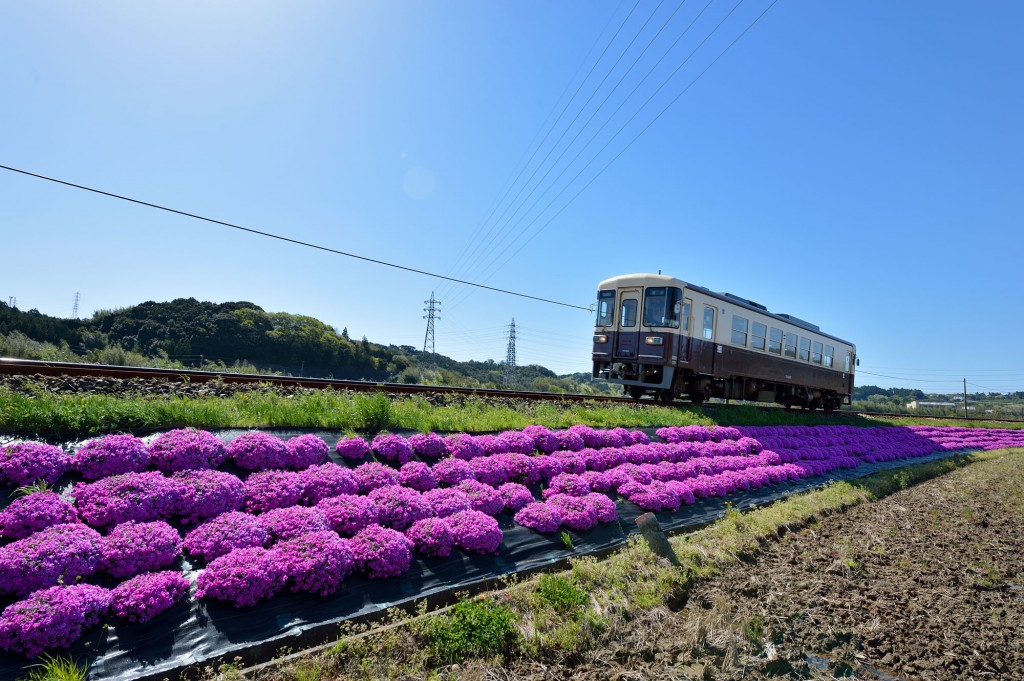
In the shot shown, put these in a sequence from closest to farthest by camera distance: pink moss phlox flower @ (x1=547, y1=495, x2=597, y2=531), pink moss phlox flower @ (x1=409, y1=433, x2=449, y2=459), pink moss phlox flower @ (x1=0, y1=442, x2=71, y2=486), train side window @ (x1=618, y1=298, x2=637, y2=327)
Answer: pink moss phlox flower @ (x1=0, y1=442, x2=71, y2=486), pink moss phlox flower @ (x1=547, y1=495, x2=597, y2=531), pink moss phlox flower @ (x1=409, y1=433, x2=449, y2=459), train side window @ (x1=618, y1=298, x2=637, y2=327)

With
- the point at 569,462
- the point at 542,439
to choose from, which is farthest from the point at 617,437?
the point at 569,462

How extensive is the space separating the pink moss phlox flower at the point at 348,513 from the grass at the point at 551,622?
1208mm

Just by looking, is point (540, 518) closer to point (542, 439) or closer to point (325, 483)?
point (325, 483)

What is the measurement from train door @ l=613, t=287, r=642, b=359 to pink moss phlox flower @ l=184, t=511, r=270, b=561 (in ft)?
42.2

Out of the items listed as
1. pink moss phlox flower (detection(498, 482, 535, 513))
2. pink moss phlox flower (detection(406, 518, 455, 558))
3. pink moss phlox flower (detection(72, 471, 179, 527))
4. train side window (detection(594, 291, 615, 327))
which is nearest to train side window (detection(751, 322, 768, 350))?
train side window (detection(594, 291, 615, 327))

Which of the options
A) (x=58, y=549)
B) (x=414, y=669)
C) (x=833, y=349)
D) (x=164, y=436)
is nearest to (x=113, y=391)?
(x=164, y=436)

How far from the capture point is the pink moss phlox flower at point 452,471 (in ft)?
20.4

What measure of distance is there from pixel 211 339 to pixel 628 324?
22.7 metres

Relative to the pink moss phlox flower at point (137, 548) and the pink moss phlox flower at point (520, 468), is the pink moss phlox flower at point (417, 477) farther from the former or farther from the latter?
the pink moss phlox flower at point (137, 548)

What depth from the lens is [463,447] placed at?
7.03 metres

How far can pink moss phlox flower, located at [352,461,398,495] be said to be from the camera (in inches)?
218

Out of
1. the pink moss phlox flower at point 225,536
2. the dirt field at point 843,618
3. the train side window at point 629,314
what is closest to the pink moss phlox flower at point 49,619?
the pink moss phlox flower at point 225,536

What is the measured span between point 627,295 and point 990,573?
36.8ft

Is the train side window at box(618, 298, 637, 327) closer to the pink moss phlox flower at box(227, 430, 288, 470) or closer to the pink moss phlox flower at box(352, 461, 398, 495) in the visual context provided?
the pink moss phlox flower at box(352, 461, 398, 495)
